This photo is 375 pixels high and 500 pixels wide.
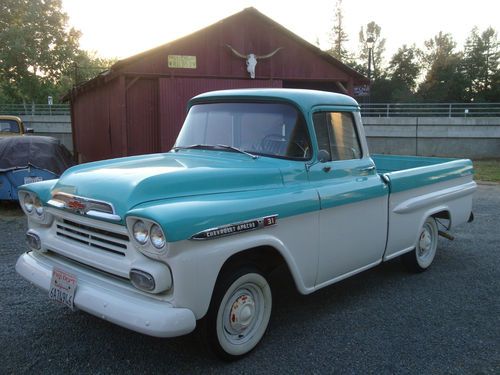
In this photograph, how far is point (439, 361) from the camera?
324 cm

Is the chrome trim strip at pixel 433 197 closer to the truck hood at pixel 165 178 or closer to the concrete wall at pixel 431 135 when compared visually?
the truck hood at pixel 165 178

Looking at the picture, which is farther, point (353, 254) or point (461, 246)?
point (461, 246)

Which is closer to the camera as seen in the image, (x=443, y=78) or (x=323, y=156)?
(x=323, y=156)

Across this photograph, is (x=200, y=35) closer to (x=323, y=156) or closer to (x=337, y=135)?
(x=337, y=135)

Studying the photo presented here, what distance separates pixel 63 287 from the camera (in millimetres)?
3127

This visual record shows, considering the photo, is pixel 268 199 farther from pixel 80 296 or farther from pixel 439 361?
pixel 439 361

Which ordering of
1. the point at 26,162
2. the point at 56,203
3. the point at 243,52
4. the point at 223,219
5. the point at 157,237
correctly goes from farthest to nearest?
the point at 243,52 → the point at 26,162 → the point at 56,203 → the point at 223,219 → the point at 157,237

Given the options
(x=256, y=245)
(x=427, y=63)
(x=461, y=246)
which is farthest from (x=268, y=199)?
(x=427, y=63)

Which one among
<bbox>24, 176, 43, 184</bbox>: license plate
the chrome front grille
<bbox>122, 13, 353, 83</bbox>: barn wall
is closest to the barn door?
<bbox>122, 13, 353, 83</bbox>: barn wall

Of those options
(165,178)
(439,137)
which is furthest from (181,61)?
(439,137)

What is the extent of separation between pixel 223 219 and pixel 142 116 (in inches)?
409

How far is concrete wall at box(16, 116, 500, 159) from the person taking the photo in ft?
65.7

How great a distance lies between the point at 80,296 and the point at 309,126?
6.93 ft

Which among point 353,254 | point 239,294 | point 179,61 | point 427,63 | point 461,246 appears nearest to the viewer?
point 239,294
